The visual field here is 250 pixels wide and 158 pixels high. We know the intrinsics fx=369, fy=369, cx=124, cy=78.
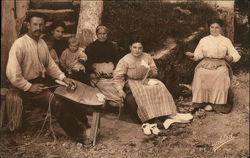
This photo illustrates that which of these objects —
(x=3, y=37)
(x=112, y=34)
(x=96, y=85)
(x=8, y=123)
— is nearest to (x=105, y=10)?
(x=112, y=34)

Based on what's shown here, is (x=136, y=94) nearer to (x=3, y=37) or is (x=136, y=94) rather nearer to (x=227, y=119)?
(x=227, y=119)

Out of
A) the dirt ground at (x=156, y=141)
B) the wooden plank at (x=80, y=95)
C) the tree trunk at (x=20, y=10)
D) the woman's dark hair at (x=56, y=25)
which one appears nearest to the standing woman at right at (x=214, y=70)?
the dirt ground at (x=156, y=141)

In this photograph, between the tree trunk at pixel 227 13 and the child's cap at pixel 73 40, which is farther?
the tree trunk at pixel 227 13

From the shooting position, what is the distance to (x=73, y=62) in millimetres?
3506

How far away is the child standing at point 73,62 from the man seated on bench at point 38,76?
0.15m

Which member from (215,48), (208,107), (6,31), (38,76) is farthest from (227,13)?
(6,31)

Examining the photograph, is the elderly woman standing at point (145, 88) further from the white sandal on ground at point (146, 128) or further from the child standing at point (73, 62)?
the child standing at point (73, 62)

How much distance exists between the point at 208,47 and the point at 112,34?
96 cm

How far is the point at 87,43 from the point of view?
3.73 metres

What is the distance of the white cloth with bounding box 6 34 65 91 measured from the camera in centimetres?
310

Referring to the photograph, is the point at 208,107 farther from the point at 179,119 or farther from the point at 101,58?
the point at 101,58

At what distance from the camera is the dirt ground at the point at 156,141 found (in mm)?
3174

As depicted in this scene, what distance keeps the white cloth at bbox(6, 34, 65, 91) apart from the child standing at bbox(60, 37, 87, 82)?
0.44 ft

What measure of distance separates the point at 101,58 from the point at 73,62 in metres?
0.33
